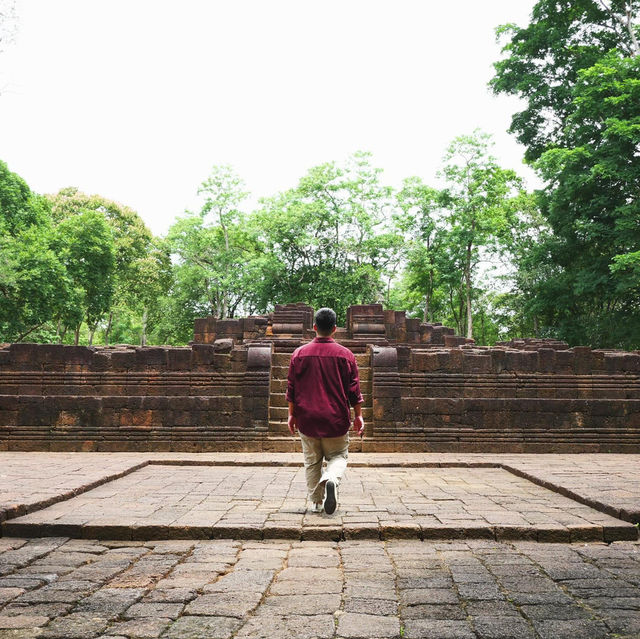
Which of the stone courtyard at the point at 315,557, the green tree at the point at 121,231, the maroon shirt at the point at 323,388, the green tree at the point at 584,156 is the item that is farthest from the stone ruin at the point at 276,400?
the green tree at the point at 121,231

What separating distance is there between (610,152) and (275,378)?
14.2 m

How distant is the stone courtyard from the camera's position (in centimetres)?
262

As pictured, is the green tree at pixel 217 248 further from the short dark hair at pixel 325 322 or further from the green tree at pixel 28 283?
the short dark hair at pixel 325 322

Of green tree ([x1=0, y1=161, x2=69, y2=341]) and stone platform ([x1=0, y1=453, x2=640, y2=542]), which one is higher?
green tree ([x1=0, y1=161, x2=69, y2=341])

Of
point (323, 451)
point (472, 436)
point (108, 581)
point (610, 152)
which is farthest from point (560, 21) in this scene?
point (108, 581)

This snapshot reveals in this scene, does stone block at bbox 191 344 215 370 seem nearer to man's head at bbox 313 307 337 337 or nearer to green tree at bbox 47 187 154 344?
man's head at bbox 313 307 337 337

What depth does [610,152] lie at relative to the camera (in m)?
19.0

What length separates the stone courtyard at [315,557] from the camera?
262 cm

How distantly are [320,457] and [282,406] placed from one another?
16.9 feet

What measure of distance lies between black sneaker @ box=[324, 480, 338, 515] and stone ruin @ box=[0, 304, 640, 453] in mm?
4625

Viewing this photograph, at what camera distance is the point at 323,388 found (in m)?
4.86

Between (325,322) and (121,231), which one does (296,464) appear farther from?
(121,231)

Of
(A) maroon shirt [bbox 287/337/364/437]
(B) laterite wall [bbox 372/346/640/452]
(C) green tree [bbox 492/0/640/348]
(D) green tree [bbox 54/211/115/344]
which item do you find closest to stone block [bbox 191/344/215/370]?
(B) laterite wall [bbox 372/346/640/452]

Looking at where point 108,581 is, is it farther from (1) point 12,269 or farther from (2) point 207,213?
(2) point 207,213
